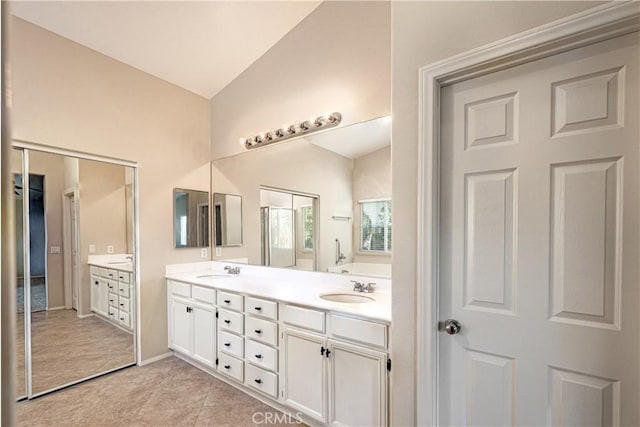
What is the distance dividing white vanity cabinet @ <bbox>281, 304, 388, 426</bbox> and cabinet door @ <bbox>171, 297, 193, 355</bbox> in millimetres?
1263

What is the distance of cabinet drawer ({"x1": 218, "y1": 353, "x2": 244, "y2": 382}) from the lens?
2.36 meters

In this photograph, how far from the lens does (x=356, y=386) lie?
171 centimetres

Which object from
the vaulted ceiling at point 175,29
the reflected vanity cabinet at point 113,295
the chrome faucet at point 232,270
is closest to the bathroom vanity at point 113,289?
the reflected vanity cabinet at point 113,295

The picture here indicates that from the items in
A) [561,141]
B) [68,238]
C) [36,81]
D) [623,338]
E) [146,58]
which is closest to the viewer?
[623,338]

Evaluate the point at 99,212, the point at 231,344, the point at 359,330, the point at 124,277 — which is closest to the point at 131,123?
the point at 99,212

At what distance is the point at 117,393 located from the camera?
2410mm

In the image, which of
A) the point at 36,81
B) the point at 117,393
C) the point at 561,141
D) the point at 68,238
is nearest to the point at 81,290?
the point at 68,238

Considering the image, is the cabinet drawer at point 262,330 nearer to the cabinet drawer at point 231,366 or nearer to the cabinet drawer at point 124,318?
the cabinet drawer at point 231,366

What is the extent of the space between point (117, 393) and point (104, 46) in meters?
2.95

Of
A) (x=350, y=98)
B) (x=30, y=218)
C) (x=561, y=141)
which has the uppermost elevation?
(x=350, y=98)

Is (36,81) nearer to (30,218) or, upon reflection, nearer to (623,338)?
(30,218)

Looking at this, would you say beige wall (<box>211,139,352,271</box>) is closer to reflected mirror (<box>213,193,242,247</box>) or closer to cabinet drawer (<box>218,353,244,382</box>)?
reflected mirror (<box>213,193,242,247</box>)

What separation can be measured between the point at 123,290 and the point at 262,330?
161 cm

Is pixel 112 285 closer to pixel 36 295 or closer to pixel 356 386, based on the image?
pixel 36 295
